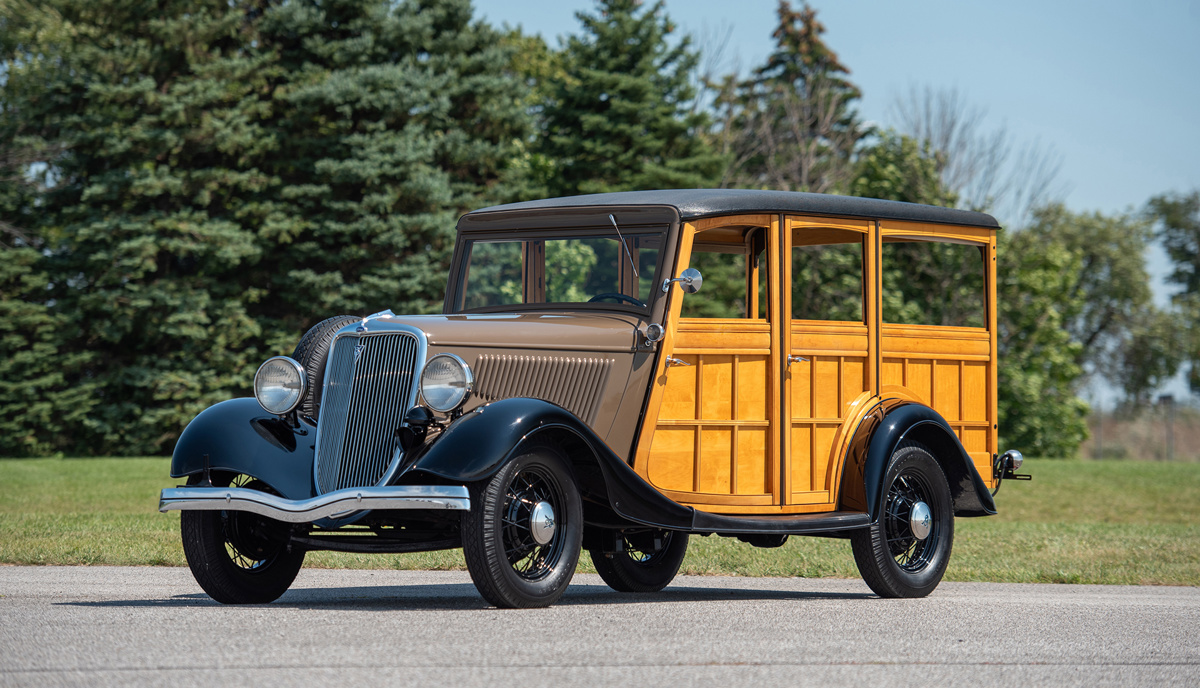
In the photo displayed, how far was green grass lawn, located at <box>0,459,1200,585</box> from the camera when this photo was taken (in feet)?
35.1

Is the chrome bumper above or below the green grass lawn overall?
above

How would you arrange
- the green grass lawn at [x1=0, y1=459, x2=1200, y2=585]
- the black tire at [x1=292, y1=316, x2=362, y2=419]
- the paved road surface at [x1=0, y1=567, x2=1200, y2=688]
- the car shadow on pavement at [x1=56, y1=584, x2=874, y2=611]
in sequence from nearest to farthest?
the paved road surface at [x1=0, y1=567, x2=1200, y2=688], the car shadow on pavement at [x1=56, y1=584, x2=874, y2=611], the black tire at [x1=292, y1=316, x2=362, y2=419], the green grass lawn at [x1=0, y1=459, x2=1200, y2=585]

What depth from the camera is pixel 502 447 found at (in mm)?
6375

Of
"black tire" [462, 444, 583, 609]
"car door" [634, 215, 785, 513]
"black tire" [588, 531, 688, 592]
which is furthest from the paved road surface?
"car door" [634, 215, 785, 513]

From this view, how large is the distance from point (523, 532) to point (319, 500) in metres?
1.03

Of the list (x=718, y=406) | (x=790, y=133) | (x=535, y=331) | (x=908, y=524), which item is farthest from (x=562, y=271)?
(x=790, y=133)

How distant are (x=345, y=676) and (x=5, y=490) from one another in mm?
16800

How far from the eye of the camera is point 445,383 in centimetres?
670

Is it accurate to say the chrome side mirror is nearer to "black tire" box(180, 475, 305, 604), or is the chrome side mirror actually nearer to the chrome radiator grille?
the chrome radiator grille

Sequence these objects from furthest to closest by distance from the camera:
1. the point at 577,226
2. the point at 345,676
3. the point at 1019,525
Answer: the point at 1019,525 → the point at 577,226 → the point at 345,676

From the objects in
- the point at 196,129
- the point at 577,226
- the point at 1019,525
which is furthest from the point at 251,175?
the point at 577,226

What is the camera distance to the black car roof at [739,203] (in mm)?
7840

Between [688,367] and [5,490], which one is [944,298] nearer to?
[5,490]

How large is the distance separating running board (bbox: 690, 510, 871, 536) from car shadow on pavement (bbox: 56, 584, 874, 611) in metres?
0.56
